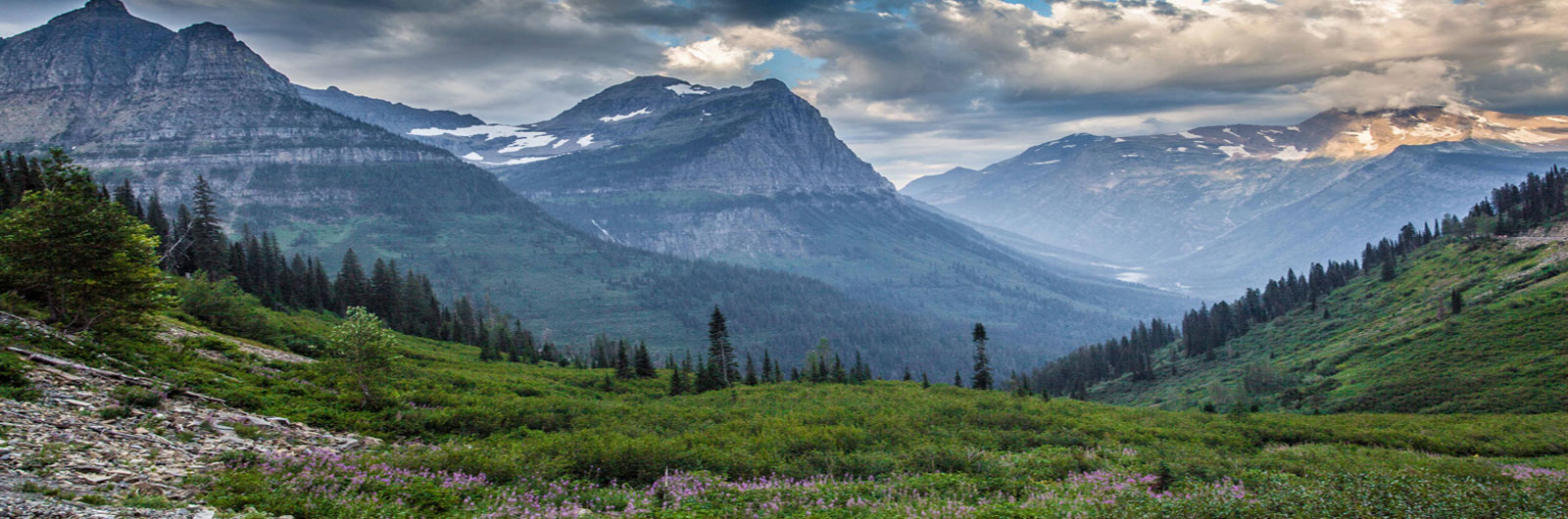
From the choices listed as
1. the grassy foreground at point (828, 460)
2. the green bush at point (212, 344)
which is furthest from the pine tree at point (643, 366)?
the green bush at point (212, 344)

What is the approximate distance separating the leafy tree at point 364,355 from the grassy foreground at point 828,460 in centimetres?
68

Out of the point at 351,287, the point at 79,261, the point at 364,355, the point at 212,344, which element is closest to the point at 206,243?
the point at 351,287

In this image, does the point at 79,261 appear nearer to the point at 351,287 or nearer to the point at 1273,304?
the point at 351,287

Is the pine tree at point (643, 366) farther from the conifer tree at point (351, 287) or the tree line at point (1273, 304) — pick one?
the tree line at point (1273, 304)

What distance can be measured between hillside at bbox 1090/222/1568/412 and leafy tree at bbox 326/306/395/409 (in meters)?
89.5

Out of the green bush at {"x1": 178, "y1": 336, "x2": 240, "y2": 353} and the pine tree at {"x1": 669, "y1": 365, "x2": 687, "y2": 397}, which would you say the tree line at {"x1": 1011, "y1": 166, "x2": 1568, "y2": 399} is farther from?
the green bush at {"x1": 178, "y1": 336, "x2": 240, "y2": 353}

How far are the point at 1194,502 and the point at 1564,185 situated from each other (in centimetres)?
18644

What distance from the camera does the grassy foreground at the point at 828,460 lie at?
54.4 ft

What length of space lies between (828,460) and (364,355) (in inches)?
802

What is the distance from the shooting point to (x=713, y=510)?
58.5 ft

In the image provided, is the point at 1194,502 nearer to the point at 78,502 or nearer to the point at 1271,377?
the point at 78,502

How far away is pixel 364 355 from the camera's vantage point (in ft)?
94.0

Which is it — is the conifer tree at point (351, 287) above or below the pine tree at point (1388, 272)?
above

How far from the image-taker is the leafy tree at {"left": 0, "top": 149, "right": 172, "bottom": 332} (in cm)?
2292
